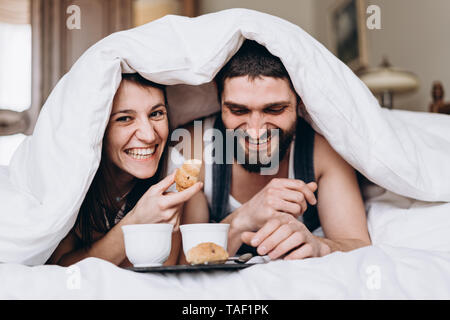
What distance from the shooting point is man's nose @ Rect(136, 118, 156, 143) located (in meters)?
1.05

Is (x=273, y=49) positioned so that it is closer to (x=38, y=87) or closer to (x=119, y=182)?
(x=119, y=182)

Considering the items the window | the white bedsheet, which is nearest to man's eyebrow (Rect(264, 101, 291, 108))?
the white bedsheet

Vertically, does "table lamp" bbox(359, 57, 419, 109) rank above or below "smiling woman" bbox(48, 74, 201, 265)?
above

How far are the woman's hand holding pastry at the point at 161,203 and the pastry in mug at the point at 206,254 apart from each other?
0.49 feet

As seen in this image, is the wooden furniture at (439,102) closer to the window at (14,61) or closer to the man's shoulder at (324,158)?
the man's shoulder at (324,158)

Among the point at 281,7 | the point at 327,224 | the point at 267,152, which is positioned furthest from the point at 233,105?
the point at 281,7

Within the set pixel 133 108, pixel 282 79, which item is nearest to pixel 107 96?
pixel 133 108

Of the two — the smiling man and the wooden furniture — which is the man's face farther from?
the wooden furniture

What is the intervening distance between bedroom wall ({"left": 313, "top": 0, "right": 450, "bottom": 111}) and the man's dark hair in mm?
1431

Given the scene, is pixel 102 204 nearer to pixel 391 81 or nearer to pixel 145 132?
pixel 145 132

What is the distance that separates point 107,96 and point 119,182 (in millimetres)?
321

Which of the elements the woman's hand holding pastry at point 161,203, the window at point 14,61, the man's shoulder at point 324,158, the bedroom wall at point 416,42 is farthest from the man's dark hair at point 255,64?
the window at point 14,61

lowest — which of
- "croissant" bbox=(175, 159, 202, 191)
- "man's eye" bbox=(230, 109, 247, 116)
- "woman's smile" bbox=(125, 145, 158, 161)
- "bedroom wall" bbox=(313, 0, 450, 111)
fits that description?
"croissant" bbox=(175, 159, 202, 191)
